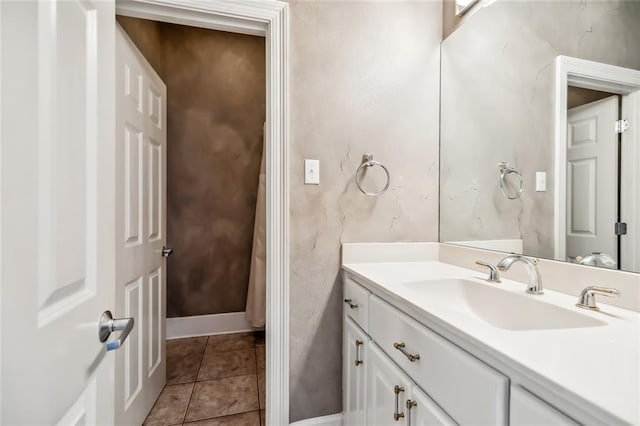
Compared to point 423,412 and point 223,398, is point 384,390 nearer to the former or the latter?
point 423,412

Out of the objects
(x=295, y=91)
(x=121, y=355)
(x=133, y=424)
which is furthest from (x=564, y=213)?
(x=133, y=424)

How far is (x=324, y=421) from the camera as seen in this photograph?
53.6 inches

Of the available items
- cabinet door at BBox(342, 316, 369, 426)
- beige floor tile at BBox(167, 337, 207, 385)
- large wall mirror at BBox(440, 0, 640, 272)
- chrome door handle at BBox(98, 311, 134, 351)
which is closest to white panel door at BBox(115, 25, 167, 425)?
beige floor tile at BBox(167, 337, 207, 385)

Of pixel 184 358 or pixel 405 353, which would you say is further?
pixel 184 358

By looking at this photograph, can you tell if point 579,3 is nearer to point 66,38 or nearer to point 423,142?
point 423,142

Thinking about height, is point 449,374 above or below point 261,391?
above

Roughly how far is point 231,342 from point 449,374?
216 cm

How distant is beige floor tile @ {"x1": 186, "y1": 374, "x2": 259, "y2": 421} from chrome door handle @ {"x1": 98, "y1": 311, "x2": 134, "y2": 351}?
1.23 meters

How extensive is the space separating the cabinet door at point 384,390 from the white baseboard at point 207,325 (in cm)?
180

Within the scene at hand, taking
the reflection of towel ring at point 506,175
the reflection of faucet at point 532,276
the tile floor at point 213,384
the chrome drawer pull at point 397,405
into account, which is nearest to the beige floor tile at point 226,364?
the tile floor at point 213,384

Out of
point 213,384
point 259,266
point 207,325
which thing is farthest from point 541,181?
point 207,325

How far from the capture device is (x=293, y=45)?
1.33 metres

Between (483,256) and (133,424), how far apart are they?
175 cm

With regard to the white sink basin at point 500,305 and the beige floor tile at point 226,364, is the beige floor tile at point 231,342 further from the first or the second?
the white sink basin at point 500,305
